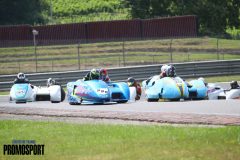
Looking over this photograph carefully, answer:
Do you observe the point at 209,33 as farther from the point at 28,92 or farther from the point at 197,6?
the point at 28,92

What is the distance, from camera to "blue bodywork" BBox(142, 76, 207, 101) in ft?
76.7

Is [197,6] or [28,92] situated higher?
[197,6]

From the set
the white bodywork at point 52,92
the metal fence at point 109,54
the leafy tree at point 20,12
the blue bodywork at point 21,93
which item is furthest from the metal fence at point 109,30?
the blue bodywork at point 21,93

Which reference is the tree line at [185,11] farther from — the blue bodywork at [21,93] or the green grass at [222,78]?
the blue bodywork at [21,93]

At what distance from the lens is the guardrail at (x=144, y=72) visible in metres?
35.7

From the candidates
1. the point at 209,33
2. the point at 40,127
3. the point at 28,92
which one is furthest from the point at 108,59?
the point at 40,127

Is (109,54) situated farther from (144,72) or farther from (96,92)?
(96,92)

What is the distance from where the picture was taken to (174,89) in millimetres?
23359

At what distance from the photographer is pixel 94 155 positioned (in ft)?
38.1

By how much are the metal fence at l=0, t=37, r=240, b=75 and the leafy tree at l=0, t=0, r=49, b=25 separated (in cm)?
1305

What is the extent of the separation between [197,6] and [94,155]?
53.6 metres

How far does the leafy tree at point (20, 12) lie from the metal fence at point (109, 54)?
514 inches

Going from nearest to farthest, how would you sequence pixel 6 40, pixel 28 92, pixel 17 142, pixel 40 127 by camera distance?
1. pixel 17 142
2. pixel 40 127
3. pixel 28 92
4. pixel 6 40

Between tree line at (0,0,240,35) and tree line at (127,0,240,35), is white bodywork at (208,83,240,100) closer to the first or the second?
tree line at (0,0,240,35)
